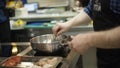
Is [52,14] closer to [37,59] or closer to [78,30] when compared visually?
[78,30]

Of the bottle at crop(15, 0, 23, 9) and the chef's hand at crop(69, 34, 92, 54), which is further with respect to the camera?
the bottle at crop(15, 0, 23, 9)

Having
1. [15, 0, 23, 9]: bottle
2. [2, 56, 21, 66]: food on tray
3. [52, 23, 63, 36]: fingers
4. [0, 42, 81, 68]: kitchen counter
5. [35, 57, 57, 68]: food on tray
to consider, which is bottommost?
[0, 42, 81, 68]: kitchen counter

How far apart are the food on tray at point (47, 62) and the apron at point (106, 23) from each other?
34cm

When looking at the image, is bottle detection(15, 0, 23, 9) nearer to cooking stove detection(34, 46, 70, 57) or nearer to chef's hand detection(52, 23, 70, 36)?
chef's hand detection(52, 23, 70, 36)

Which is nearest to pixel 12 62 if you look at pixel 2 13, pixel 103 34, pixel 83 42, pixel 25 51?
pixel 25 51

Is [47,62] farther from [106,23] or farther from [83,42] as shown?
[106,23]

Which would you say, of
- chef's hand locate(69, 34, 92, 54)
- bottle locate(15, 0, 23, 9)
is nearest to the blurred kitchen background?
bottle locate(15, 0, 23, 9)

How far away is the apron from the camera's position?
1.53 meters

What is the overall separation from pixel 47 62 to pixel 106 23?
0.43 metres

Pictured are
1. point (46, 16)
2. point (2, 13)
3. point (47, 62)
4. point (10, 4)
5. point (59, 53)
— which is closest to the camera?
point (47, 62)

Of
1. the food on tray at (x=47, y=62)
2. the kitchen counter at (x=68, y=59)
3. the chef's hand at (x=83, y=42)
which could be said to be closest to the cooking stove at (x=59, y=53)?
the kitchen counter at (x=68, y=59)

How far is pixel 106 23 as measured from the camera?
157 centimetres

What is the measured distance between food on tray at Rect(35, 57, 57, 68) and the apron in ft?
1.13

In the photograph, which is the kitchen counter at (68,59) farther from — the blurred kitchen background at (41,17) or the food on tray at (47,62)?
the blurred kitchen background at (41,17)
